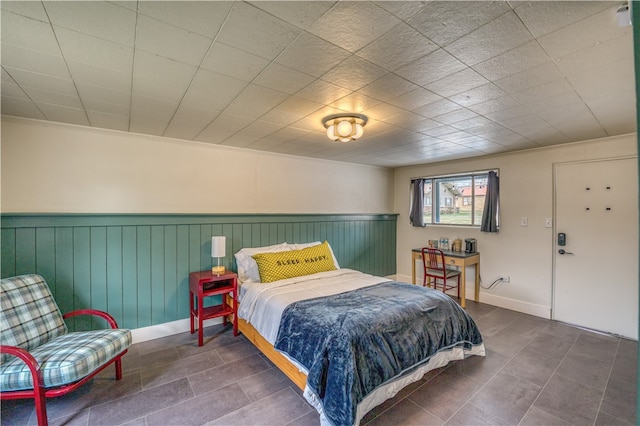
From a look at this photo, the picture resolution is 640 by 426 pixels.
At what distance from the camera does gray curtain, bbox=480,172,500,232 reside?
4.20 meters

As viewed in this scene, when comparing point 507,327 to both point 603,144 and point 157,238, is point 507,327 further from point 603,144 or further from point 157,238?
point 157,238

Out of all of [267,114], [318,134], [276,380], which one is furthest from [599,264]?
[267,114]

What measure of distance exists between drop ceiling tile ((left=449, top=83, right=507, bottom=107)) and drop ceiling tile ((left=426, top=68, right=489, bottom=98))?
0.19 ft

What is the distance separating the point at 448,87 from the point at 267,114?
1.44 metres

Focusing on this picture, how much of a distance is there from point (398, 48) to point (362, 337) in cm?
181

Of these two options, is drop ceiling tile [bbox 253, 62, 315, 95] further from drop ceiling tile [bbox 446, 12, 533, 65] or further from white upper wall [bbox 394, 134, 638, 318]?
white upper wall [bbox 394, 134, 638, 318]

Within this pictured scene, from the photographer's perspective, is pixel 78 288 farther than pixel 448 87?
Yes

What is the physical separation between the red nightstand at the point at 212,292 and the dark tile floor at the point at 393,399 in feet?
1.00

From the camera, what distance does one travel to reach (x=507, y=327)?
3.47 m

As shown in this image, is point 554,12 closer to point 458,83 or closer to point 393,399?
point 458,83

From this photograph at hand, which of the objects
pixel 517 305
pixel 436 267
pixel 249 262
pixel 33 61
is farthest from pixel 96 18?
pixel 517 305

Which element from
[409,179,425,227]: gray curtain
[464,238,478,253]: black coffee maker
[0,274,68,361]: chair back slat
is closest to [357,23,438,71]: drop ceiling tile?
[0,274,68,361]: chair back slat

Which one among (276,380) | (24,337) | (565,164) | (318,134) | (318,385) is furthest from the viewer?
(565,164)

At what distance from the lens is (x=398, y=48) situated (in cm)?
147
